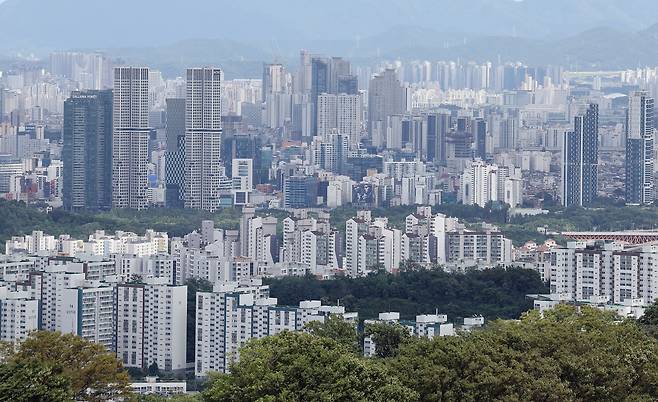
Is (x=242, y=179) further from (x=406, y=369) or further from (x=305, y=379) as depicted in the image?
(x=305, y=379)

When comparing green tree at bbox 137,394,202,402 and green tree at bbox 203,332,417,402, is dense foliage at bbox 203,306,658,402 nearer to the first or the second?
green tree at bbox 203,332,417,402

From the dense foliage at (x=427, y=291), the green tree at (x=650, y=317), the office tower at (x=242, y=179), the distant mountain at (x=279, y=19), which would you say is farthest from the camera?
the distant mountain at (x=279, y=19)

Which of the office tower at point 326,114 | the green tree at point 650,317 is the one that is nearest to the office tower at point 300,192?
the office tower at point 326,114

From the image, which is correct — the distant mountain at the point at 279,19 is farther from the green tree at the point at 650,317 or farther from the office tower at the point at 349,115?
the green tree at the point at 650,317

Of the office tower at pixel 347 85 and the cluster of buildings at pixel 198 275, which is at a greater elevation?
the office tower at pixel 347 85

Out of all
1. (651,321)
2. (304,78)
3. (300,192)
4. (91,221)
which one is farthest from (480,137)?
(651,321)

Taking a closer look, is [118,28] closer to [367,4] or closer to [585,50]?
[367,4]
